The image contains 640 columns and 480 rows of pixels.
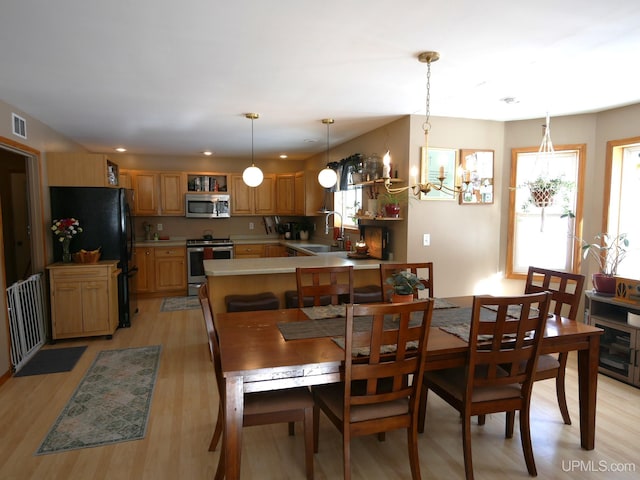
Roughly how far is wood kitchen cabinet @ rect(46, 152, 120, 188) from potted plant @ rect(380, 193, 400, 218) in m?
3.29

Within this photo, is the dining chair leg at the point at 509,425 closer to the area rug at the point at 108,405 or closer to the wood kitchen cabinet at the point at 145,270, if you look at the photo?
the area rug at the point at 108,405

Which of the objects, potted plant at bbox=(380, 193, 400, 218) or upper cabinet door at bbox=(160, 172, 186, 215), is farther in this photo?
upper cabinet door at bbox=(160, 172, 186, 215)

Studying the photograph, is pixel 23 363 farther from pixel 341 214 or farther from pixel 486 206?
pixel 486 206

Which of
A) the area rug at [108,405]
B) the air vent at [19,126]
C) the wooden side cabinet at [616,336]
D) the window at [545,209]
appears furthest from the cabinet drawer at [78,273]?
the wooden side cabinet at [616,336]

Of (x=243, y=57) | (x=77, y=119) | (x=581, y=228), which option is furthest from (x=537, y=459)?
(x=77, y=119)

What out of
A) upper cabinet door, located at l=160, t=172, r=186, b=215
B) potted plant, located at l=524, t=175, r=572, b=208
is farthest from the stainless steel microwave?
potted plant, located at l=524, t=175, r=572, b=208

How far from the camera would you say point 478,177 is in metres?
4.39

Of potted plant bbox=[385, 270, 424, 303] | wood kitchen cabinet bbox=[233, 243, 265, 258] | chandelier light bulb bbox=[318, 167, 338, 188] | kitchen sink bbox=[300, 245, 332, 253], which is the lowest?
wood kitchen cabinet bbox=[233, 243, 265, 258]

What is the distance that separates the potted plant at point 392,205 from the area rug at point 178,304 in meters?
3.31

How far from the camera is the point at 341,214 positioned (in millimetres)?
5953

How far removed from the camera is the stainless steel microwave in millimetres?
6926

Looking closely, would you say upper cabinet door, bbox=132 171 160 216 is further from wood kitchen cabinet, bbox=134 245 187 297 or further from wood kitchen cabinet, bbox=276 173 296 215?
wood kitchen cabinet, bbox=276 173 296 215

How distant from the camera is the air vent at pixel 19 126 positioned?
370 centimetres

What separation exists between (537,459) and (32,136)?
205 inches
